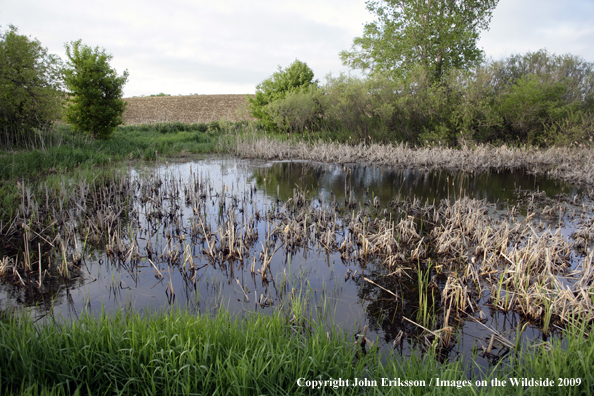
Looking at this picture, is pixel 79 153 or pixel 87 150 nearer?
pixel 79 153

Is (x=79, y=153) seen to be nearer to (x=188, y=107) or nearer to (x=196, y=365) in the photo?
(x=196, y=365)

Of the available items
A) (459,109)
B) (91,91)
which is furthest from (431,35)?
(91,91)

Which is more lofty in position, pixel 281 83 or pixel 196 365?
pixel 281 83

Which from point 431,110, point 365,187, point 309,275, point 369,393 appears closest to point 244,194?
point 365,187

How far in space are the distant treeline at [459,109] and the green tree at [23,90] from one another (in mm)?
12896

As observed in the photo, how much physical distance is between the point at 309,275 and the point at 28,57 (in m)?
14.6

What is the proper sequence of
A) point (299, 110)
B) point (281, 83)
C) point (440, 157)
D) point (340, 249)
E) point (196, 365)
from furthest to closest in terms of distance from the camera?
point (281, 83)
point (299, 110)
point (440, 157)
point (340, 249)
point (196, 365)

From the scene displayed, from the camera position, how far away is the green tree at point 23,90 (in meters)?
12.5

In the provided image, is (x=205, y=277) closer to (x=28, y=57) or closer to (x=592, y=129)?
(x=28, y=57)

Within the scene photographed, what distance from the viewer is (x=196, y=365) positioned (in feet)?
8.24

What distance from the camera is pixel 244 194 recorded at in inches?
364

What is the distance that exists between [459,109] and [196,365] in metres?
19.5

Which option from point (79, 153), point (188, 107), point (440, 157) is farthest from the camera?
point (188, 107)

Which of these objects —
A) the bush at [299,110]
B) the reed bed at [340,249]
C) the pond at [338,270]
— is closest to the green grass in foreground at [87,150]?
the reed bed at [340,249]
